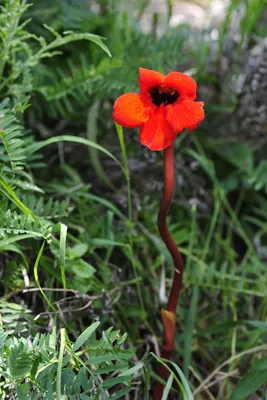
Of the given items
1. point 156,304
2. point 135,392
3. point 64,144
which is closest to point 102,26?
point 64,144

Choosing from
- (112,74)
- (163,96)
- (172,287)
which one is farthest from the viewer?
(112,74)

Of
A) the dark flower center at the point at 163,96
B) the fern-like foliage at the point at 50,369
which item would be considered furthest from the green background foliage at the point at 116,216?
the dark flower center at the point at 163,96

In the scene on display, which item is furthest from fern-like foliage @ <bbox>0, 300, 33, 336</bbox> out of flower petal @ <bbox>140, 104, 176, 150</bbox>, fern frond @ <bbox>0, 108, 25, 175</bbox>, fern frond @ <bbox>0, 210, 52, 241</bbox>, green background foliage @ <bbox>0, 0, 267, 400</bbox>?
flower petal @ <bbox>140, 104, 176, 150</bbox>

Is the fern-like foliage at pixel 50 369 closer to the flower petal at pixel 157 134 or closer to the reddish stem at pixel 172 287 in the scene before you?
the reddish stem at pixel 172 287

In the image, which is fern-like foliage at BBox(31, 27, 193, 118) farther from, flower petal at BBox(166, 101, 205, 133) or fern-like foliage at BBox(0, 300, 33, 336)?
fern-like foliage at BBox(0, 300, 33, 336)

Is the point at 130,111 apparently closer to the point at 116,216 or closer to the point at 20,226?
the point at 20,226

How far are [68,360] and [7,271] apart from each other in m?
0.36

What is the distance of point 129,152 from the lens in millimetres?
1812

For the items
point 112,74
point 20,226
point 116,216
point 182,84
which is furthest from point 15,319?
point 112,74

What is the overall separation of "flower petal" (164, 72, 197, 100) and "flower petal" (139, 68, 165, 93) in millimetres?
19

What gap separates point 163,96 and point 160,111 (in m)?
0.05

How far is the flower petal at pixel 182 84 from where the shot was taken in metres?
1.15

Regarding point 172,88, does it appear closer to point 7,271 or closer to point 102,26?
point 7,271

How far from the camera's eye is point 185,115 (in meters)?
1.17
